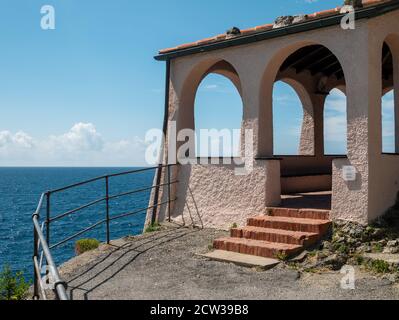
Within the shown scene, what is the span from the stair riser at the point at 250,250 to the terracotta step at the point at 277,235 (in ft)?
0.89

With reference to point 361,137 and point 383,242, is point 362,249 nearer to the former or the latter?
point 383,242

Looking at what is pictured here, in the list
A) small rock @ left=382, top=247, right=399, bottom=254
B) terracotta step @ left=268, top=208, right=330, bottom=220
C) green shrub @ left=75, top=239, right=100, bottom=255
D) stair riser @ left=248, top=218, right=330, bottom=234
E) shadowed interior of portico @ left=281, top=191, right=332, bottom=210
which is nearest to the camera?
small rock @ left=382, top=247, right=399, bottom=254

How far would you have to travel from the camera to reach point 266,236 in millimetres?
7289

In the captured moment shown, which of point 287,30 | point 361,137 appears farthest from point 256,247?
point 287,30

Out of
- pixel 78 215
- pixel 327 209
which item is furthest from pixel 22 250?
pixel 327 209

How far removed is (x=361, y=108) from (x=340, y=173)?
1.15m

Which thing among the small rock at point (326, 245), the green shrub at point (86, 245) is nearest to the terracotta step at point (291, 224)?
the small rock at point (326, 245)

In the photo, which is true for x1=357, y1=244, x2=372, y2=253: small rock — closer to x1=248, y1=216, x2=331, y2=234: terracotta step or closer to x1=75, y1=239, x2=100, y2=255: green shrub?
x1=248, y1=216, x2=331, y2=234: terracotta step

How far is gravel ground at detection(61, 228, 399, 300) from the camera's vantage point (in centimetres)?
532

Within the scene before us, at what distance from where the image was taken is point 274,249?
263 inches

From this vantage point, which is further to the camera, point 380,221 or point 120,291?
point 380,221

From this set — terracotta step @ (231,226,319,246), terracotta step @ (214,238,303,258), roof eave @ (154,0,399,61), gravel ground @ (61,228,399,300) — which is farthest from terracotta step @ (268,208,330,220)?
roof eave @ (154,0,399,61)

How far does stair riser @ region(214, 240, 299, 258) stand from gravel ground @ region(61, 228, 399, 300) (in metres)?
0.29
